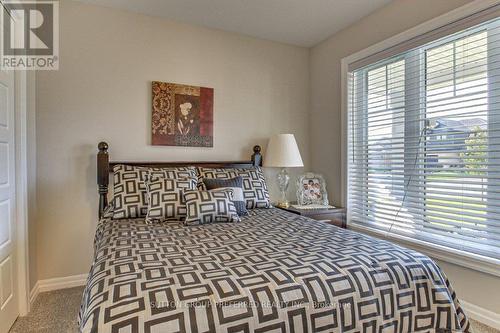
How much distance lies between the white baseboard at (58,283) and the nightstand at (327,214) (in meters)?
2.03

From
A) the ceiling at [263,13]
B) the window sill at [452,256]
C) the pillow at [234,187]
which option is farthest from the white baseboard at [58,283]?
the window sill at [452,256]

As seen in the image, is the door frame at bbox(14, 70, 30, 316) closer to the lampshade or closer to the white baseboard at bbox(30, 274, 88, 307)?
the white baseboard at bbox(30, 274, 88, 307)

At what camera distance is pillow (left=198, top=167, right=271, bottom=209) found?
259 centimetres

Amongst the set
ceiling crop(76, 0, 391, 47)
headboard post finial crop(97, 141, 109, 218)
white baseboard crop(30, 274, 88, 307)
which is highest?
ceiling crop(76, 0, 391, 47)

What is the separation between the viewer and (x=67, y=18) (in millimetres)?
2525

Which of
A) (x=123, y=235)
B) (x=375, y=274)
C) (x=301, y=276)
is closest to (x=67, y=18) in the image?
(x=123, y=235)

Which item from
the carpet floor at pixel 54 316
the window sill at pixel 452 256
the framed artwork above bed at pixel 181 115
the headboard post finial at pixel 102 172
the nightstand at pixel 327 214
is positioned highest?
the framed artwork above bed at pixel 181 115

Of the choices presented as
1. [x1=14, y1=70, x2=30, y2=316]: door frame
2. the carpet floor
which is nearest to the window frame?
the carpet floor

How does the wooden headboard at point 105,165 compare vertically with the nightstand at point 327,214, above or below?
above

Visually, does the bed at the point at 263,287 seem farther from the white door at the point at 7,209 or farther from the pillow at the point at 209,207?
the white door at the point at 7,209

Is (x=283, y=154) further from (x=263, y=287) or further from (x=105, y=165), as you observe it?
(x=263, y=287)

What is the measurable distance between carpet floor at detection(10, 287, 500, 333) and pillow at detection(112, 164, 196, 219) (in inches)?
30.6

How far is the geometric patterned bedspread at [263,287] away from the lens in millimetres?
900

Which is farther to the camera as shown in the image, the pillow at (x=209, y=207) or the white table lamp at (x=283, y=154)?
the white table lamp at (x=283, y=154)
